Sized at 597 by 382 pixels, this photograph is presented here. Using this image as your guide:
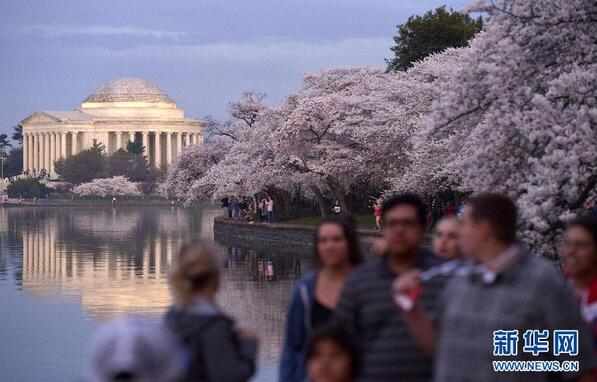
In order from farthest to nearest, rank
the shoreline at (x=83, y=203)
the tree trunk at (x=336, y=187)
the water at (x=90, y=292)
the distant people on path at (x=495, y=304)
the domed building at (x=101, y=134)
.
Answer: the domed building at (x=101, y=134) < the shoreline at (x=83, y=203) < the tree trunk at (x=336, y=187) < the water at (x=90, y=292) < the distant people on path at (x=495, y=304)

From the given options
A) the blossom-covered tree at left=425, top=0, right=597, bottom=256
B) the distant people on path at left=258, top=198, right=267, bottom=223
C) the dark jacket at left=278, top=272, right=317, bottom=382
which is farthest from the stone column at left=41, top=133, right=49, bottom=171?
the dark jacket at left=278, top=272, right=317, bottom=382

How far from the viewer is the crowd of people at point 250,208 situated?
204 ft

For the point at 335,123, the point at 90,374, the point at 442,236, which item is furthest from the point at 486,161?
the point at 335,123

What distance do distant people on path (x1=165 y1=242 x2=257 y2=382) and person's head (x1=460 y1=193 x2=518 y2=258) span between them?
41.6 inches

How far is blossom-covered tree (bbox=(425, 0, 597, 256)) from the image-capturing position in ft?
55.7

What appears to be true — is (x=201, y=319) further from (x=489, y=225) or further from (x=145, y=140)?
(x=145, y=140)

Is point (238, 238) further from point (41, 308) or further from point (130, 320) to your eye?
point (130, 320)

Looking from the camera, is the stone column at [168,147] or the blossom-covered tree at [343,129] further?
the stone column at [168,147]

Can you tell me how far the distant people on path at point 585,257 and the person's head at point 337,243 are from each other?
1.19 metres

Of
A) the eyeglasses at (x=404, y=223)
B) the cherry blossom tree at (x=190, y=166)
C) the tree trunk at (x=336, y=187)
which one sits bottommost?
the eyeglasses at (x=404, y=223)

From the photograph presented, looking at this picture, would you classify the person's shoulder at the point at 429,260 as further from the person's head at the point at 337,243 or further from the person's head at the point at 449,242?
the person's head at the point at 337,243

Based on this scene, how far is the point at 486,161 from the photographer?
61.8 feet

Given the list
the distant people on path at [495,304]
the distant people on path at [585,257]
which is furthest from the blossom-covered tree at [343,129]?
the distant people on path at [495,304]

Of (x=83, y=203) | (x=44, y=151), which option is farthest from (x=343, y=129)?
(x=44, y=151)
